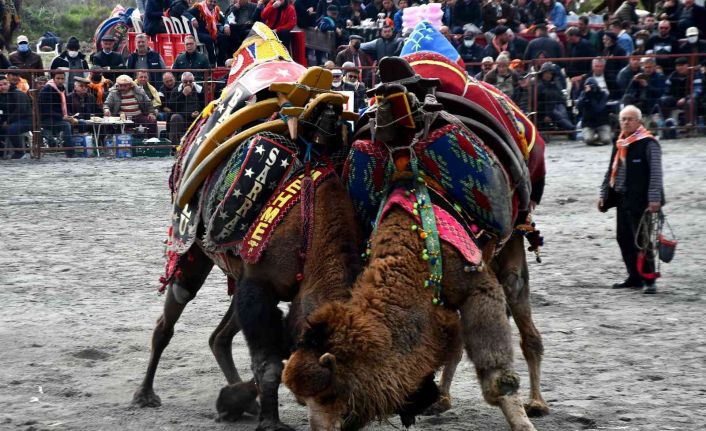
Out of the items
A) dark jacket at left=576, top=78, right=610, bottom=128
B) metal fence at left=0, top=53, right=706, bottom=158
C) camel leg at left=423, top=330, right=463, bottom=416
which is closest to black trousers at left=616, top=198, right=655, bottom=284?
camel leg at left=423, top=330, right=463, bottom=416

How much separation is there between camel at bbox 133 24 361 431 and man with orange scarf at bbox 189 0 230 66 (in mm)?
14369

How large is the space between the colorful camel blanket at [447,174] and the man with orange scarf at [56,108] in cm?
1420

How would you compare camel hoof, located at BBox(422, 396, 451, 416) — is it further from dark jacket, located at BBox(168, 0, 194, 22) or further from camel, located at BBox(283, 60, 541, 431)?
dark jacket, located at BBox(168, 0, 194, 22)

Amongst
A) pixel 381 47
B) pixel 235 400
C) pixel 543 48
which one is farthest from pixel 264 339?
pixel 381 47

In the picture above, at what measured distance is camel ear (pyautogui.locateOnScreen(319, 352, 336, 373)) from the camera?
3.90 m

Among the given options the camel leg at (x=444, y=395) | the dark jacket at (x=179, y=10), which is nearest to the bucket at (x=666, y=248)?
the camel leg at (x=444, y=395)

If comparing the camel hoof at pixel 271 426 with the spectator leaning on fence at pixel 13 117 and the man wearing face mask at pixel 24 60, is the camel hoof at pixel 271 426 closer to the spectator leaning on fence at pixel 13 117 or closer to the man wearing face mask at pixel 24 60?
the spectator leaning on fence at pixel 13 117

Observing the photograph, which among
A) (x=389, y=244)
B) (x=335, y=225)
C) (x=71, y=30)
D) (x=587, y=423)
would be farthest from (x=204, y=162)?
(x=71, y=30)

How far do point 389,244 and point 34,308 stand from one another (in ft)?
16.6

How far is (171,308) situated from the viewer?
256 inches

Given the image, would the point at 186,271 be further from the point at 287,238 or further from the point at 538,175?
the point at 538,175

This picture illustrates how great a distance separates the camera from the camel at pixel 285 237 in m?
4.80

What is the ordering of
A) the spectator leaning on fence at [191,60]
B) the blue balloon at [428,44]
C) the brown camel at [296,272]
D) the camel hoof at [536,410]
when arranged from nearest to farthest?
the brown camel at [296,272]
the camel hoof at [536,410]
the blue balloon at [428,44]
the spectator leaning on fence at [191,60]

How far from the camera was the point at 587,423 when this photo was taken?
18.8 ft
